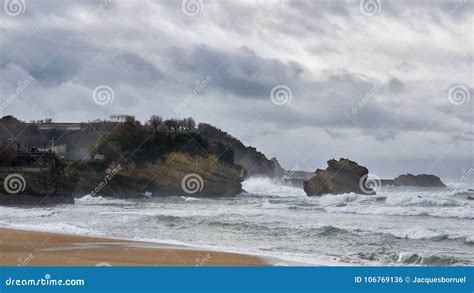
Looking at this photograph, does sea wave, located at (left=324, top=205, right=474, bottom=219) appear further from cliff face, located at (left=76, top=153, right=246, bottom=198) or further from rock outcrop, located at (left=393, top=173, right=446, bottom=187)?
rock outcrop, located at (left=393, top=173, right=446, bottom=187)

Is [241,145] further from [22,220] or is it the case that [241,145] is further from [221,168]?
[22,220]

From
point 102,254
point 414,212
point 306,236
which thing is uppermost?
point 414,212

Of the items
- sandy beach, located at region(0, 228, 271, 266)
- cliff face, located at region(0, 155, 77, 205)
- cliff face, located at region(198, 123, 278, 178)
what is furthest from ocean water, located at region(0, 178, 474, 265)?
cliff face, located at region(198, 123, 278, 178)

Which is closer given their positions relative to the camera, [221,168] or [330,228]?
[330,228]

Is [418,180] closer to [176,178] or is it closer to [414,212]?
[176,178]

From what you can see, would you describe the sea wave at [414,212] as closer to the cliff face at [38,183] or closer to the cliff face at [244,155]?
the cliff face at [38,183]

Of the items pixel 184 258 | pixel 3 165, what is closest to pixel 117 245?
pixel 184 258

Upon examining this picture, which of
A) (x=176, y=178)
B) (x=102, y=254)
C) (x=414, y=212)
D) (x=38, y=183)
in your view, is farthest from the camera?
(x=176, y=178)

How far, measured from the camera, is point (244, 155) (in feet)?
279

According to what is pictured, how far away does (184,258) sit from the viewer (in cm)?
1181

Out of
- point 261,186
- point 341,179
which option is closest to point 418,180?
point 261,186

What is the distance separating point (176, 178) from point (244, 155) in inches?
938
